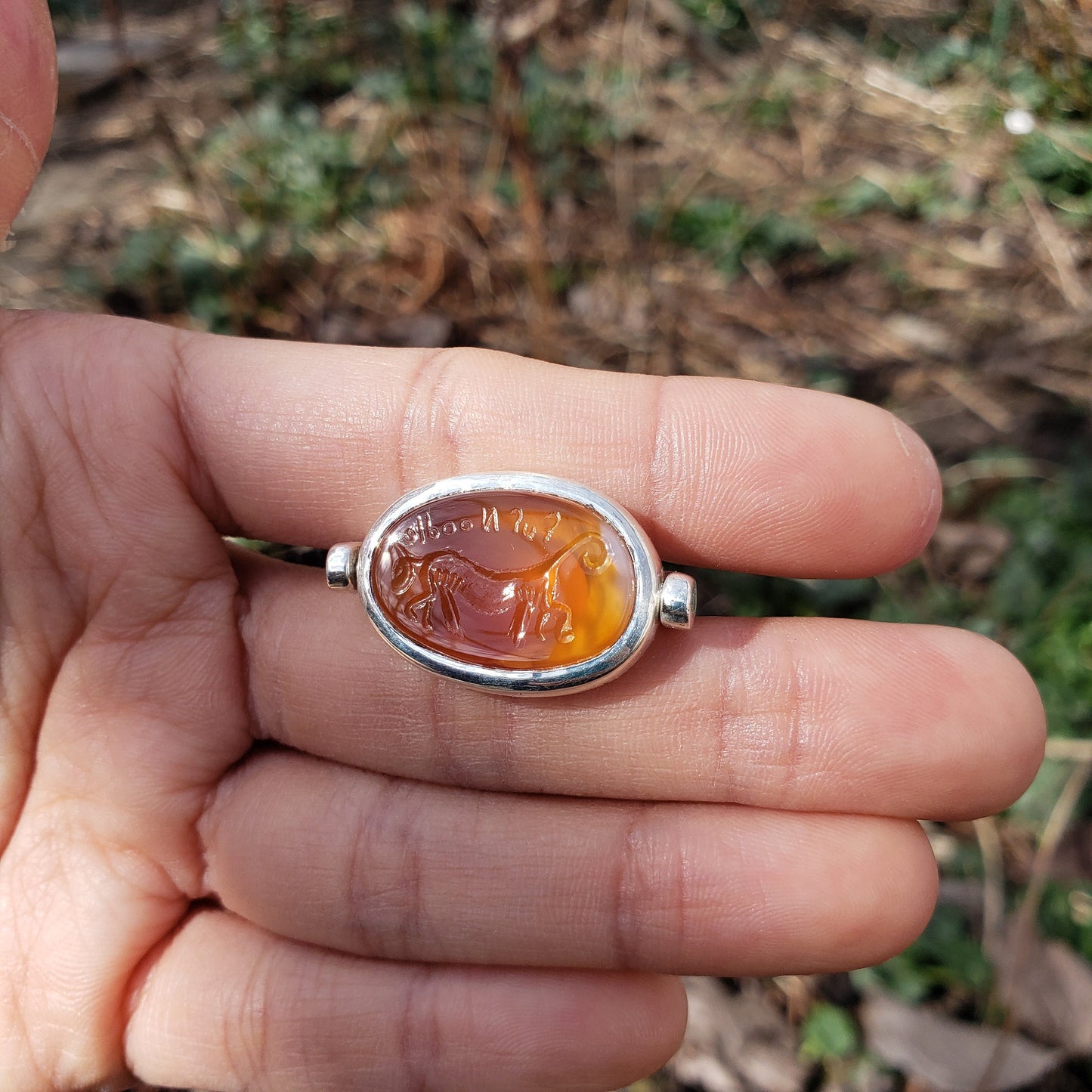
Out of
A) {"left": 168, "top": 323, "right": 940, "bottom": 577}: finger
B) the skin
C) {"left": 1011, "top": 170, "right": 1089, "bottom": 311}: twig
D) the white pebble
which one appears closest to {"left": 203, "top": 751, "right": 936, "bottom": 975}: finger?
the skin

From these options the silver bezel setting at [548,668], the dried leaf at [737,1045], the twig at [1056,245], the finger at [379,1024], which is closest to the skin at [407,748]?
the finger at [379,1024]

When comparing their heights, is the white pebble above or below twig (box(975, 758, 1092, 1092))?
above

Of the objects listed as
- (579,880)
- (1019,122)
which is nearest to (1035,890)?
(579,880)

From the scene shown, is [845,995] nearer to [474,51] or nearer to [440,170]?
[440,170]

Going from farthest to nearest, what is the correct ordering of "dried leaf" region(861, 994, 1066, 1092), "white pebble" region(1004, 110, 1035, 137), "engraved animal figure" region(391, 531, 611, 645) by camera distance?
"white pebble" region(1004, 110, 1035, 137)
"dried leaf" region(861, 994, 1066, 1092)
"engraved animal figure" region(391, 531, 611, 645)

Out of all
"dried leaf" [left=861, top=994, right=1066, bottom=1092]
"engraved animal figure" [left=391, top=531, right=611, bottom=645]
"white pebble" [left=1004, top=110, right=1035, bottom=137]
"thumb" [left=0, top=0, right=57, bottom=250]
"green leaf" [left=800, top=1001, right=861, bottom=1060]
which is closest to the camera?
"thumb" [left=0, top=0, right=57, bottom=250]

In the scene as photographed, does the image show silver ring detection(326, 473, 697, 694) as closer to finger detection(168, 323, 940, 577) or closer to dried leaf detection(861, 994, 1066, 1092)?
finger detection(168, 323, 940, 577)

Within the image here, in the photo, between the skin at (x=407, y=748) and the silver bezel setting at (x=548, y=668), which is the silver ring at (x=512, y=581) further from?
the skin at (x=407, y=748)
